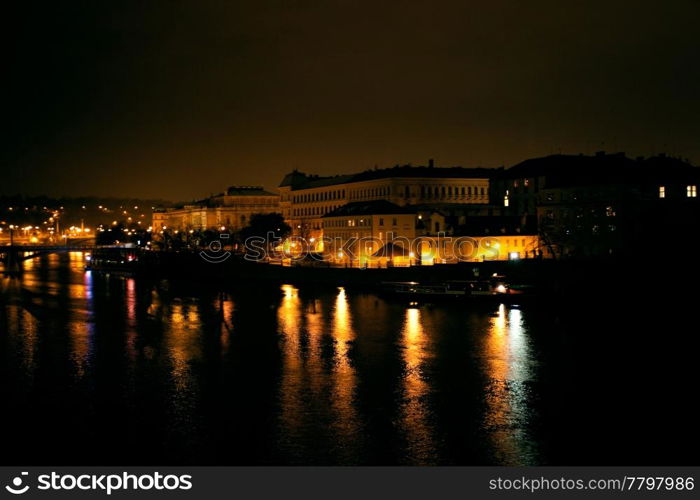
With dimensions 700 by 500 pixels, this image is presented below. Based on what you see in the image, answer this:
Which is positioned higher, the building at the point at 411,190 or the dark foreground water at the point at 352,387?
the building at the point at 411,190

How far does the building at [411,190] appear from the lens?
57.9 metres

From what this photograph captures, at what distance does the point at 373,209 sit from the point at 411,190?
1030cm

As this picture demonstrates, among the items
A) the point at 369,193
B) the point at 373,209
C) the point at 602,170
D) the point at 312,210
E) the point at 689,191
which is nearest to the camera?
the point at 689,191

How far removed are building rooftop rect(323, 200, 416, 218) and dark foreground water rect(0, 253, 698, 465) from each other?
60.0ft

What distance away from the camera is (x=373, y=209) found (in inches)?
1912

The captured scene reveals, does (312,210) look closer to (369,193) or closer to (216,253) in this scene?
(369,193)

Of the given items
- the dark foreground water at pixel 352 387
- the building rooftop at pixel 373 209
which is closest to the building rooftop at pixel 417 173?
the building rooftop at pixel 373 209

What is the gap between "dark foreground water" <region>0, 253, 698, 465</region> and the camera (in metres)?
13.2

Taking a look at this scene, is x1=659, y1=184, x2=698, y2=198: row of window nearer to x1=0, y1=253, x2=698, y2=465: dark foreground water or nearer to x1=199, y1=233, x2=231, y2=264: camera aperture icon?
x1=0, y1=253, x2=698, y2=465: dark foreground water

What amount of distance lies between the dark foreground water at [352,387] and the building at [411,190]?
27.0m
